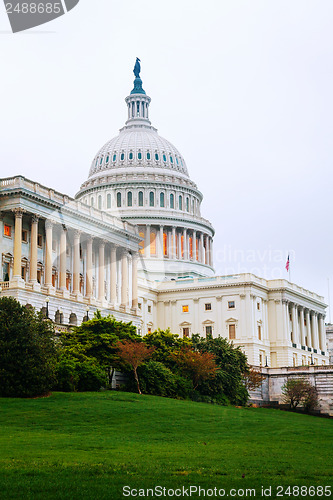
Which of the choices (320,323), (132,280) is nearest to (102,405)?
(132,280)

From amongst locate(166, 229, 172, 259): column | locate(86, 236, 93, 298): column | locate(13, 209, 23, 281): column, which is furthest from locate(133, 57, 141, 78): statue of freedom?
locate(13, 209, 23, 281): column

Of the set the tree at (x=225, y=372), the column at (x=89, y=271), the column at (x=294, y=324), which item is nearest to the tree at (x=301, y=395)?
the tree at (x=225, y=372)

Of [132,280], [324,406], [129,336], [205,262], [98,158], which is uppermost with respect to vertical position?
[98,158]

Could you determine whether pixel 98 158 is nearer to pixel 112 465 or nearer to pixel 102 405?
pixel 102 405

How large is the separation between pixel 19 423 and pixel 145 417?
27.5ft

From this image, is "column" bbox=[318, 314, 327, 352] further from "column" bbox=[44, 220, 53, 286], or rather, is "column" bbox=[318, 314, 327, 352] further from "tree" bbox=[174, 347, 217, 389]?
"tree" bbox=[174, 347, 217, 389]

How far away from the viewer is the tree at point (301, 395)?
252 ft

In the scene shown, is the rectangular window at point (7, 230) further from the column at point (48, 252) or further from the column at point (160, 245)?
the column at point (160, 245)

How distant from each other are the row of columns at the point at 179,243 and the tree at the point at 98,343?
72856 mm

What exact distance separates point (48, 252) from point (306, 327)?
2437 inches

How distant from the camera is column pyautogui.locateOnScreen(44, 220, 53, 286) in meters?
76.7

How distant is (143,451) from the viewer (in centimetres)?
2767

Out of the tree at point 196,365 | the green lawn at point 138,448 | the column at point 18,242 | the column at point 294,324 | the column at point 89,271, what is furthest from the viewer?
the column at point 294,324

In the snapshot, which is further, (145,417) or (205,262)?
(205,262)
